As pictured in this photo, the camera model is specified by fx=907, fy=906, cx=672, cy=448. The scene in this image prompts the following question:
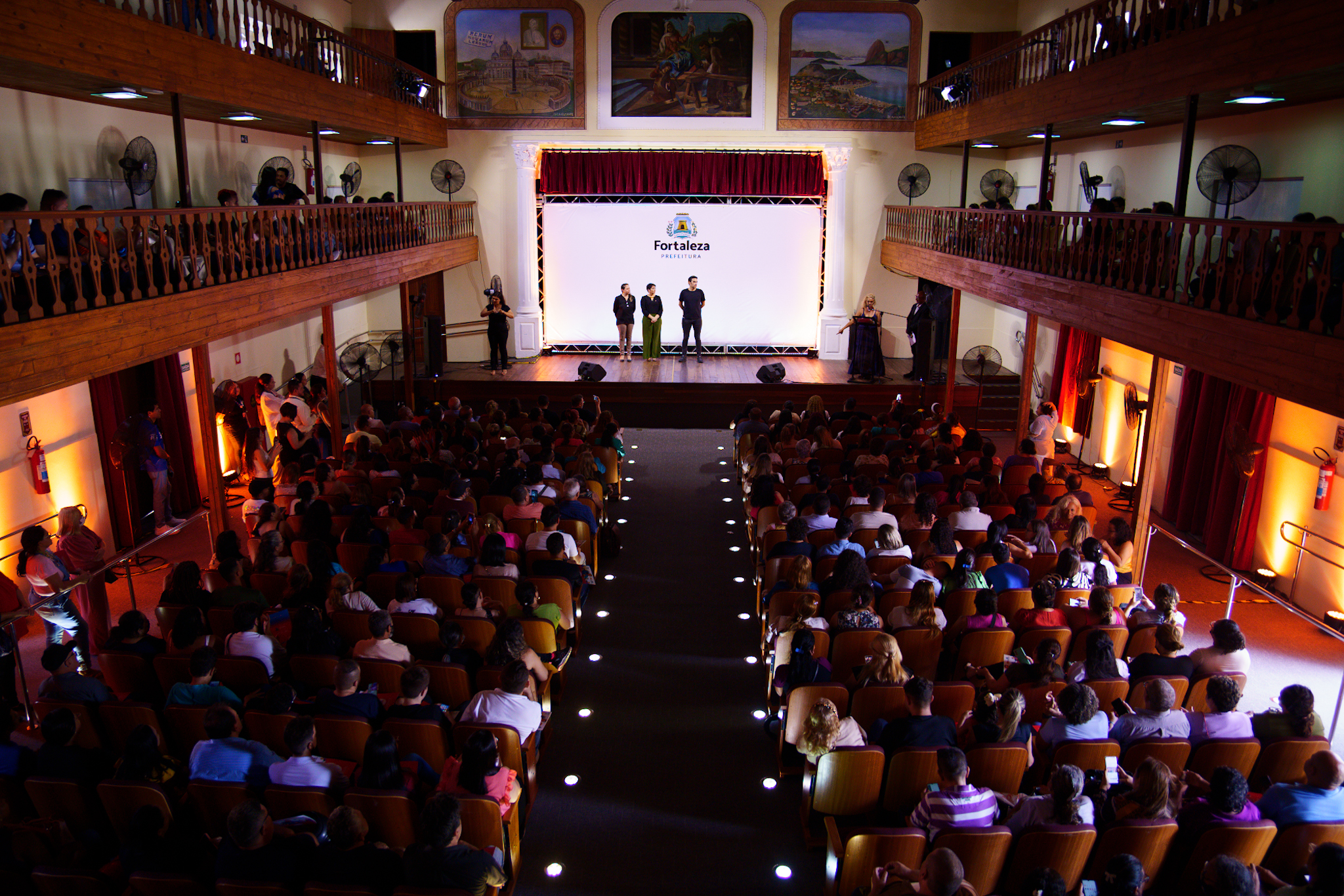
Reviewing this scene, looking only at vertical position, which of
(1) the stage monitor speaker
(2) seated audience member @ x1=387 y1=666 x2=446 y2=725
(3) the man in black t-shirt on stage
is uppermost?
(3) the man in black t-shirt on stage

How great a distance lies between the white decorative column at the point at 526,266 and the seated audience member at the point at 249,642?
14.0 meters

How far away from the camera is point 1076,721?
16.5 feet

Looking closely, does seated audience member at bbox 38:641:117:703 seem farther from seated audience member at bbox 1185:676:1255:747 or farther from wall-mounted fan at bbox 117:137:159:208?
seated audience member at bbox 1185:676:1255:747

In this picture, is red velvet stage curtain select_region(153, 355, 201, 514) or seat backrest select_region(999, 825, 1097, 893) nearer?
seat backrest select_region(999, 825, 1097, 893)

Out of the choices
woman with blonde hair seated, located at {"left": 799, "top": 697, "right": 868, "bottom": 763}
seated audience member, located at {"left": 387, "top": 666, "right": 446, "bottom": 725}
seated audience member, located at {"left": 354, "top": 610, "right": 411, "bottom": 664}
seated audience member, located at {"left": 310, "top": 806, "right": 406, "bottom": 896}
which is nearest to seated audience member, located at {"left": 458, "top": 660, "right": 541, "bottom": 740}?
seated audience member, located at {"left": 387, "top": 666, "right": 446, "bottom": 725}

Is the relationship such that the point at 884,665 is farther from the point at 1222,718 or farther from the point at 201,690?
the point at 201,690

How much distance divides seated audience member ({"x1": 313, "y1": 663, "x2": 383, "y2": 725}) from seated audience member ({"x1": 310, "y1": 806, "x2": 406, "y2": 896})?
1.11 meters

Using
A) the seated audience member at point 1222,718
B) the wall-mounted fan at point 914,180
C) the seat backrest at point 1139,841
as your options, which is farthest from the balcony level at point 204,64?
the wall-mounted fan at point 914,180

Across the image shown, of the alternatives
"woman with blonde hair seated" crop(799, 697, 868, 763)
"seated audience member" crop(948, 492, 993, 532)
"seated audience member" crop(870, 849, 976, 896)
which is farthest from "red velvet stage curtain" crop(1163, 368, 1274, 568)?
"seated audience member" crop(870, 849, 976, 896)

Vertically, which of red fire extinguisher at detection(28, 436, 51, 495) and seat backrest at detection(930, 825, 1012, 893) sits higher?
red fire extinguisher at detection(28, 436, 51, 495)

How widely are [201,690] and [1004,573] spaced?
18.8 ft

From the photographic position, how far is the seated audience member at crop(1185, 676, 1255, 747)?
16.5ft

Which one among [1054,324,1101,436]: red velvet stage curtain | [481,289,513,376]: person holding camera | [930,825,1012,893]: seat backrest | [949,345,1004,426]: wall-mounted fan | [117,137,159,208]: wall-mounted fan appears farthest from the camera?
[481,289,513,376]: person holding camera

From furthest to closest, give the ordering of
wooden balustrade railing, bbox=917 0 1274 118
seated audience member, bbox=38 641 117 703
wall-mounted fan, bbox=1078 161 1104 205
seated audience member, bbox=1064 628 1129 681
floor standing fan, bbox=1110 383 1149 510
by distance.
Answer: wall-mounted fan, bbox=1078 161 1104 205, floor standing fan, bbox=1110 383 1149 510, wooden balustrade railing, bbox=917 0 1274 118, seated audience member, bbox=1064 628 1129 681, seated audience member, bbox=38 641 117 703
